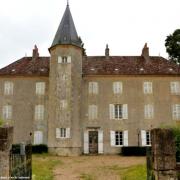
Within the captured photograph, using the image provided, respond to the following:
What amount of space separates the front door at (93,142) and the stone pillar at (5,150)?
22339 mm

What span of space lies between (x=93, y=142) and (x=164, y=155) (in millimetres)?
22333

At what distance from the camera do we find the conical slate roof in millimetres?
30134

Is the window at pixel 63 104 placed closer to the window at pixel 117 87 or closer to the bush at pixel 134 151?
the window at pixel 117 87

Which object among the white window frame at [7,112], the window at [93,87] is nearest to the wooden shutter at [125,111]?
the window at [93,87]

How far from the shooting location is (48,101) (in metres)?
30.5

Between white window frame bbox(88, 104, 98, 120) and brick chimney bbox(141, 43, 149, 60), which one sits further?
brick chimney bbox(141, 43, 149, 60)

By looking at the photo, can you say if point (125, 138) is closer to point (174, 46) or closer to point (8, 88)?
point (8, 88)

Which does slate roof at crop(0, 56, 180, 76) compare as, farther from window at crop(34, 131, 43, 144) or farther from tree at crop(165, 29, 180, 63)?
tree at crop(165, 29, 180, 63)

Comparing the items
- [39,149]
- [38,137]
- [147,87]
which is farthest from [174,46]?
[39,149]

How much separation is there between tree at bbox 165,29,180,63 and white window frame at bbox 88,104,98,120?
54.7 ft

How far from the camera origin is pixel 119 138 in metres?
29.7

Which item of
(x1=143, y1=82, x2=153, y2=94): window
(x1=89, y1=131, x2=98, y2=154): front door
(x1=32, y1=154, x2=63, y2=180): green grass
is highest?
(x1=143, y1=82, x2=153, y2=94): window

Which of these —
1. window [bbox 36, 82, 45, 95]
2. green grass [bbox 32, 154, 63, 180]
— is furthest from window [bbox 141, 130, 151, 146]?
green grass [bbox 32, 154, 63, 180]

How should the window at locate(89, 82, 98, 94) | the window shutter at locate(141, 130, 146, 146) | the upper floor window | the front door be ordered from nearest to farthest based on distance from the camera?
the window shutter at locate(141, 130, 146, 146)
the front door
the upper floor window
the window at locate(89, 82, 98, 94)
